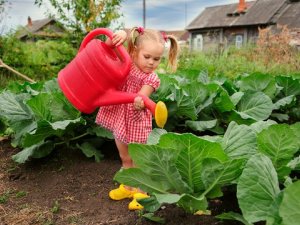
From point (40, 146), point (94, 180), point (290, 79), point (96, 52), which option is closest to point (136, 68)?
point (96, 52)

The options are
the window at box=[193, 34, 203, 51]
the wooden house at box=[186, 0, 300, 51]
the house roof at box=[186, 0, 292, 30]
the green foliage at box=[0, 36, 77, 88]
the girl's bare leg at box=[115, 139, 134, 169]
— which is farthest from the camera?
Answer: the window at box=[193, 34, 203, 51]

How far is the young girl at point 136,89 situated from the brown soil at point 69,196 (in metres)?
0.17

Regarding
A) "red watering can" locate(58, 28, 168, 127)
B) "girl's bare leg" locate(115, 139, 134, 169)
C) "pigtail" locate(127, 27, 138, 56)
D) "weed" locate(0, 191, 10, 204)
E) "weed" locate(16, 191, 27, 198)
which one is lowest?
"weed" locate(0, 191, 10, 204)

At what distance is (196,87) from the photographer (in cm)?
346

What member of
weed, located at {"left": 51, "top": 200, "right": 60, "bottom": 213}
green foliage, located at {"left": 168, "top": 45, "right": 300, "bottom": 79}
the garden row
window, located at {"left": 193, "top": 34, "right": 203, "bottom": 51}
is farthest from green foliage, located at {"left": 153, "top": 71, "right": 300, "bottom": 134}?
window, located at {"left": 193, "top": 34, "right": 203, "bottom": 51}

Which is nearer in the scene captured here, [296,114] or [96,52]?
[96,52]

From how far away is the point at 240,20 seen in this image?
121ft

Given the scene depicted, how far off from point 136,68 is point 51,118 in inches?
36.7

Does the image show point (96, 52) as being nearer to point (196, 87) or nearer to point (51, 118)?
point (51, 118)

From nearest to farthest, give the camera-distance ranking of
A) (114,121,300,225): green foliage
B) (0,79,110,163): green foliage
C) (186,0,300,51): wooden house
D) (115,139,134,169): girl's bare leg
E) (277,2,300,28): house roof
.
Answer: (114,121,300,225): green foliage < (115,139,134,169): girl's bare leg < (0,79,110,163): green foliage < (277,2,300,28): house roof < (186,0,300,51): wooden house

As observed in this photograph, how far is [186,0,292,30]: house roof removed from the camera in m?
35.2

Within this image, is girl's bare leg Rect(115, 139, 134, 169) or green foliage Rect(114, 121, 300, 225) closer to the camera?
green foliage Rect(114, 121, 300, 225)

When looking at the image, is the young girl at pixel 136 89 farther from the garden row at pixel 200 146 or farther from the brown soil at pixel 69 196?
the garden row at pixel 200 146

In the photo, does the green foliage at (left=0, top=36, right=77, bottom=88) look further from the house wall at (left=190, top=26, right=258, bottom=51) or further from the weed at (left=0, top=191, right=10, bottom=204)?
the house wall at (left=190, top=26, right=258, bottom=51)
